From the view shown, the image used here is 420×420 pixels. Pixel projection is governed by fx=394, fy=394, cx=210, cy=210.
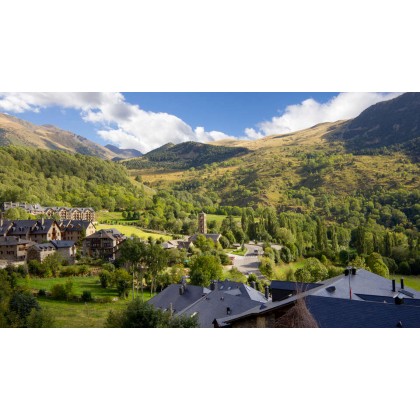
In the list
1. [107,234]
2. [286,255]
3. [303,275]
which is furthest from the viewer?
[286,255]

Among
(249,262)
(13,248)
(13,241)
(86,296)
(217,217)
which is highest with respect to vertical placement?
(217,217)

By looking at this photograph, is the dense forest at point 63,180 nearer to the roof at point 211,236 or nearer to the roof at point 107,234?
the roof at point 107,234

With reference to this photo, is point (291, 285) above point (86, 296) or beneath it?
above

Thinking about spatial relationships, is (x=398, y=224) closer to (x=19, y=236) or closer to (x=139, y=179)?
(x=139, y=179)

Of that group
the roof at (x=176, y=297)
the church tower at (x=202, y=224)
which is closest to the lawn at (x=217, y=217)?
the church tower at (x=202, y=224)

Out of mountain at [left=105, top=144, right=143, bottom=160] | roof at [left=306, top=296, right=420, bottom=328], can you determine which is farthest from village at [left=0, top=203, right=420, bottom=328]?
mountain at [left=105, top=144, right=143, bottom=160]

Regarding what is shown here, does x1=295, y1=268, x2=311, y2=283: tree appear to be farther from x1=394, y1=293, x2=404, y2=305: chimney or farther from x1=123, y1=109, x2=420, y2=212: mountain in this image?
x1=394, y1=293, x2=404, y2=305: chimney

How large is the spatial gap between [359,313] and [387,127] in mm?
3759

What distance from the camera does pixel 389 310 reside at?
5.98 m

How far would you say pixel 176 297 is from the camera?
22.5 feet

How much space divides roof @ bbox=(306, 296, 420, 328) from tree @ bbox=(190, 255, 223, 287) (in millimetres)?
1770

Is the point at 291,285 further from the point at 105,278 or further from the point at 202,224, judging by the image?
the point at 105,278

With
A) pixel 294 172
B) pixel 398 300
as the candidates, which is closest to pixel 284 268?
pixel 398 300

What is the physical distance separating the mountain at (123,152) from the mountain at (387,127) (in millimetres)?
4055
